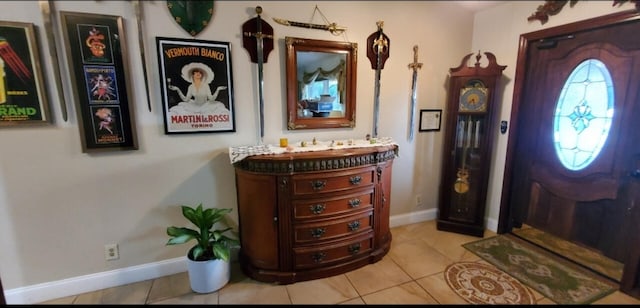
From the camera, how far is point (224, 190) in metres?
2.02

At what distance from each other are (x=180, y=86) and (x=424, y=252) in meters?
2.27

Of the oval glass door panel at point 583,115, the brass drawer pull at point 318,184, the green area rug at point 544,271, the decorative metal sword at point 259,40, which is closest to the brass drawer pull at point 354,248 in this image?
the brass drawer pull at point 318,184

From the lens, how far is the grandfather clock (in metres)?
2.38

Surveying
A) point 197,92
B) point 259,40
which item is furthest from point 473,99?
point 197,92

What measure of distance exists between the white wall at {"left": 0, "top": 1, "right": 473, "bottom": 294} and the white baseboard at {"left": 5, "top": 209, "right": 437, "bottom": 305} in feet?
0.12

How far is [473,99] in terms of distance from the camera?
2.43 m

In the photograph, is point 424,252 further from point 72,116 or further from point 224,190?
point 72,116

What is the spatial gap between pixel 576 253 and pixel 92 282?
11.9 ft

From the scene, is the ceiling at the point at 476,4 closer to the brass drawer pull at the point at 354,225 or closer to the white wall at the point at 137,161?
the white wall at the point at 137,161

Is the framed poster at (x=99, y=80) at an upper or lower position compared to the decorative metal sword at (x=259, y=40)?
lower

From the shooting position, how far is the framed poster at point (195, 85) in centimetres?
176

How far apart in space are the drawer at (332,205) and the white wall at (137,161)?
57cm

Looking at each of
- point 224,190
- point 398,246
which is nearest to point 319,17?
point 224,190

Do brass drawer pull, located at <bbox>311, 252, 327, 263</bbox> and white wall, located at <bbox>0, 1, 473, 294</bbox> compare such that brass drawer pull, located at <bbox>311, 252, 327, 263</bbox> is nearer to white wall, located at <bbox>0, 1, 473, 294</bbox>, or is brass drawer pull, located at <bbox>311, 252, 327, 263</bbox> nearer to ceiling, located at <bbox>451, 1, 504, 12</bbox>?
white wall, located at <bbox>0, 1, 473, 294</bbox>
